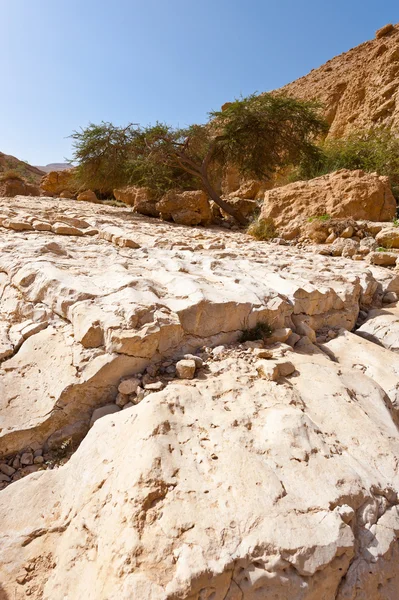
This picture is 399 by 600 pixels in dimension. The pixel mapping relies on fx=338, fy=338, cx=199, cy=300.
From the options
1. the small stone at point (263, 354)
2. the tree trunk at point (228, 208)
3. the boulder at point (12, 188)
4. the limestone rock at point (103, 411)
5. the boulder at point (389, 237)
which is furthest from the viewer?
the boulder at point (12, 188)

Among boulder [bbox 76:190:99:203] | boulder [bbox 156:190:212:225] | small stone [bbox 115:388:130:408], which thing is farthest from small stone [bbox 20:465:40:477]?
boulder [bbox 76:190:99:203]

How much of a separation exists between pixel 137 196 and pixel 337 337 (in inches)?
280

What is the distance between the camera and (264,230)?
574cm

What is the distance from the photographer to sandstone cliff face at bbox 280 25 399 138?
11.4 meters

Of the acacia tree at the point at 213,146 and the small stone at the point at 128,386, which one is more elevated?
the acacia tree at the point at 213,146

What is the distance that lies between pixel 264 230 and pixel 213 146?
12.4 ft

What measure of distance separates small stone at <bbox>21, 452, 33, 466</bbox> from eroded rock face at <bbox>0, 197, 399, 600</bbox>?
0.04 ft

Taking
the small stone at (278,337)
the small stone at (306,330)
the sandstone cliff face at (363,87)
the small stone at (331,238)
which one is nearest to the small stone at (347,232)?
the small stone at (331,238)

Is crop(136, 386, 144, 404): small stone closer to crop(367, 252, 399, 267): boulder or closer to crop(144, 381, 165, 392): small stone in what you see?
crop(144, 381, 165, 392): small stone

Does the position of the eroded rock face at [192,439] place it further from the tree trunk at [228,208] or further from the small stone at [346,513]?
the tree trunk at [228,208]

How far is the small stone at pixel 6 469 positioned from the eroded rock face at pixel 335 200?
16.6ft

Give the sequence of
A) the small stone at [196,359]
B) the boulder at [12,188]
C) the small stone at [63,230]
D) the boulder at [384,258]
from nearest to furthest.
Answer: the small stone at [196,359], the boulder at [384,258], the small stone at [63,230], the boulder at [12,188]

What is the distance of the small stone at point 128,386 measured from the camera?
1748mm

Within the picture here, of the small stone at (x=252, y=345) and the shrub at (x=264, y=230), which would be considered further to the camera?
the shrub at (x=264, y=230)
